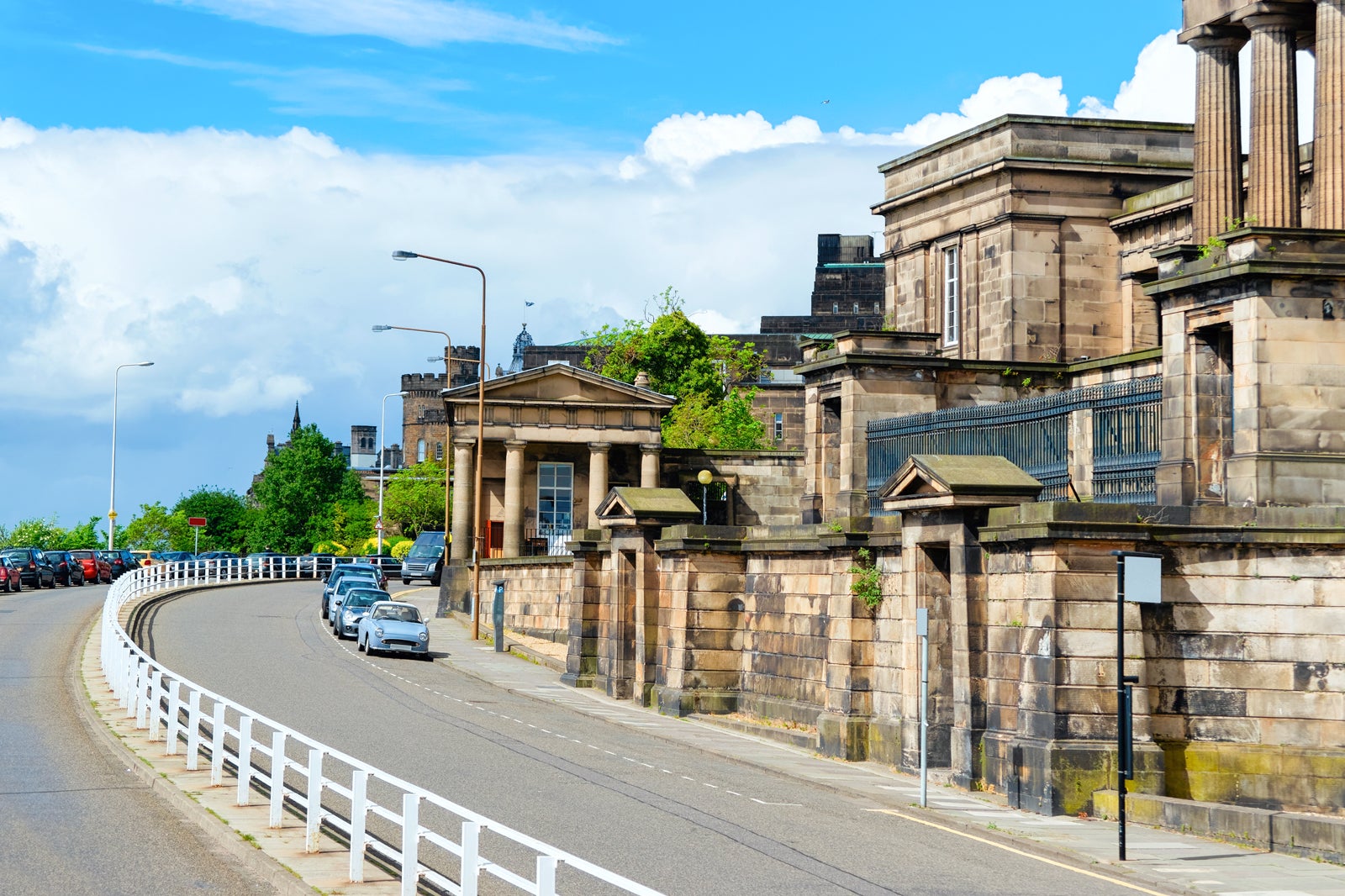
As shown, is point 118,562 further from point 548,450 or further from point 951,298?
point 951,298

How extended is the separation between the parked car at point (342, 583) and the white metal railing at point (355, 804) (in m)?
18.0

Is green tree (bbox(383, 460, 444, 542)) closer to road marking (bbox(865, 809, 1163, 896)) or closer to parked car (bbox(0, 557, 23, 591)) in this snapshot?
parked car (bbox(0, 557, 23, 591))

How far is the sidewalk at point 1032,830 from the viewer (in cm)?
1505

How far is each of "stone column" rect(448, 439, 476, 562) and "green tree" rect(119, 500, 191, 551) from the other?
311 feet

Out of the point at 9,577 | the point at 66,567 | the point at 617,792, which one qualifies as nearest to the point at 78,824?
the point at 617,792

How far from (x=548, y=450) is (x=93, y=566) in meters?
23.4

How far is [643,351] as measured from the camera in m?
86.4

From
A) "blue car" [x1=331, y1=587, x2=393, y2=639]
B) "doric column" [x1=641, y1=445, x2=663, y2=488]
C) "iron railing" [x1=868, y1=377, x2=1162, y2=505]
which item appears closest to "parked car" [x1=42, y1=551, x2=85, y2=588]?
"doric column" [x1=641, y1=445, x2=663, y2=488]

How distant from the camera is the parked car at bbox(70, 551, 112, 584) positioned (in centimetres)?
7282

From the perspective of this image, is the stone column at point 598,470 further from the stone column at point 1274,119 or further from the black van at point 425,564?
the stone column at point 1274,119

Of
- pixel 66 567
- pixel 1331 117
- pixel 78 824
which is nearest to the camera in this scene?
pixel 78 824

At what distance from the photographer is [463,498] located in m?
61.7

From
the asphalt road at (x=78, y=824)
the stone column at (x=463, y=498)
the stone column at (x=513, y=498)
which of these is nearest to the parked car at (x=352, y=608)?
the stone column at (x=463, y=498)

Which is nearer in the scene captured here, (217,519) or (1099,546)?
(1099,546)
